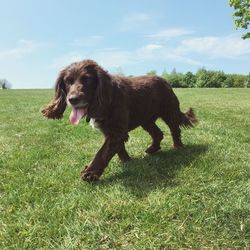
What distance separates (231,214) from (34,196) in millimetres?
1917

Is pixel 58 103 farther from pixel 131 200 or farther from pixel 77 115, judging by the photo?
pixel 131 200

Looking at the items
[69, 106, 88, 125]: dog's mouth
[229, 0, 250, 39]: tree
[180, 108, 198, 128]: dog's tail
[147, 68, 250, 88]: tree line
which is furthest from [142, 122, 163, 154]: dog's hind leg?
[147, 68, 250, 88]: tree line

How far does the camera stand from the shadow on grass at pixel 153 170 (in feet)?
13.3

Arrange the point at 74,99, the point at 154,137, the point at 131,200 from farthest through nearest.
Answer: the point at 154,137, the point at 74,99, the point at 131,200

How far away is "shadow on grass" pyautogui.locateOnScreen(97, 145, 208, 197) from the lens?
4051 millimetres

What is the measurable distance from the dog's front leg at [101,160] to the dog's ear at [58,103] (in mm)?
780

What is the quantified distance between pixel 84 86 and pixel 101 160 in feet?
2.82

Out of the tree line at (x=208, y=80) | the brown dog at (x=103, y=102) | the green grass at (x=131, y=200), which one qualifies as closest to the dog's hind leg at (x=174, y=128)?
the green grass at (x=131, y=200)

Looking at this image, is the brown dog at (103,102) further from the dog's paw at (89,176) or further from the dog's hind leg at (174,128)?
the dog's hind leg at (174,128)

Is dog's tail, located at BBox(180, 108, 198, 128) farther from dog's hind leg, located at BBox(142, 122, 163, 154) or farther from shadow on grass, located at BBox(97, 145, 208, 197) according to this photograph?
shadow on grass, located at BBox(97, 145, 208, 197)

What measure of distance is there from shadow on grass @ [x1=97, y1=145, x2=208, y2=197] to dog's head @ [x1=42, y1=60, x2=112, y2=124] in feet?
2.81

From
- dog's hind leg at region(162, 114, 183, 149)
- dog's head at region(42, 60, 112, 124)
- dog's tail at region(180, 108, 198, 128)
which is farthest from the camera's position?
dog's tail at region(180, 108, 198, 128)

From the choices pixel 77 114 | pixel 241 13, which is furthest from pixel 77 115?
pixel 241 13

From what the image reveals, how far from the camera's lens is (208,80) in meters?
62.1
